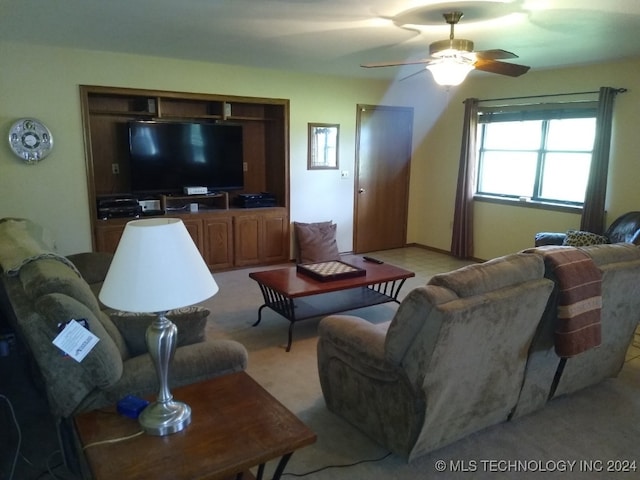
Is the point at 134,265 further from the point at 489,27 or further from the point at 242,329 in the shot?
the point at 489,27

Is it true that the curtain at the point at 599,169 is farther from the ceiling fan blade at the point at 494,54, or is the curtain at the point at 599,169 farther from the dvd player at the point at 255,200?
the dvd player at the point at 255,200

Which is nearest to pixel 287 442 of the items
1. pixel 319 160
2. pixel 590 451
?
pixel 590 451

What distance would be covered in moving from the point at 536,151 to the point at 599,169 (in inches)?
33.6

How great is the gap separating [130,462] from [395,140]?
19.7ft

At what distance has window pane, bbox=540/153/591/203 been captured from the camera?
527 cm

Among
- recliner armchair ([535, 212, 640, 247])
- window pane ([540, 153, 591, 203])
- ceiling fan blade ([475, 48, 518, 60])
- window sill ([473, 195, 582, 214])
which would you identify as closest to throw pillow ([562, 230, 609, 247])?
recliner armchair ([535, 212, 640, 247])

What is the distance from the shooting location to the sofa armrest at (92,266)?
3750mm

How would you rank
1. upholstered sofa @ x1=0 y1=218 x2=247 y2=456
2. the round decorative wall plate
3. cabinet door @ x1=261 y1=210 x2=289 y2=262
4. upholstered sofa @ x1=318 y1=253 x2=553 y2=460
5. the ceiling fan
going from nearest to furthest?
upholstered sofa @ x1=0 y1=218 x2=247 y2=456 < upholstered sofa @ x1=318 y1=253 x2=553 y2=460 < the ceiling fan < the round decorative wall plate < cabinet door @ x1=261 y1=210 x2=289 y2=262

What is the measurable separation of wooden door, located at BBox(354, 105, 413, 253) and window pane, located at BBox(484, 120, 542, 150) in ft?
3.91

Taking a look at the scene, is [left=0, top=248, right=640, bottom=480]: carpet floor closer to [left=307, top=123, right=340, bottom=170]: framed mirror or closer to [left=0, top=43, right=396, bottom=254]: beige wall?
[left=0, top=43, right=396, bottom=254]: beige wall

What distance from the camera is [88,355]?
72.2 inches

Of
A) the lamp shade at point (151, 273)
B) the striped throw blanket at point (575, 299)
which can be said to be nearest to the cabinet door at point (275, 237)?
the striped throw blanket at point (575, 299)

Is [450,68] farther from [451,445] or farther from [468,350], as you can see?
[451,445]

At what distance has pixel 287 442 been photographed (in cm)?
155
